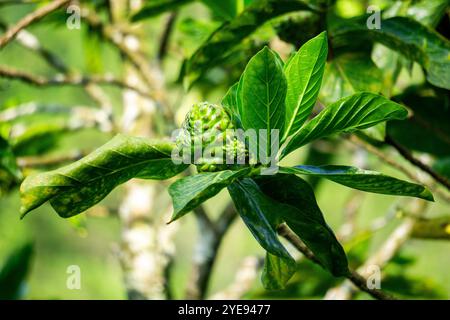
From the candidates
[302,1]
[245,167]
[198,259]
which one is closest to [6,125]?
[198,259]

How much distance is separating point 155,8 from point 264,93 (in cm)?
52

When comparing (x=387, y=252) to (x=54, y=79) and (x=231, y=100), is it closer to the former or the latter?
(x=231, y=100)

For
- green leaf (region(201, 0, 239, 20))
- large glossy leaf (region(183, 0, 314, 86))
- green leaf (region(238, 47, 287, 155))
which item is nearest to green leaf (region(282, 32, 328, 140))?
green leaf (region(238, 47, 287, 155))

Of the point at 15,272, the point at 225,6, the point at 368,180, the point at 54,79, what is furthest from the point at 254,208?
the point at 15,272

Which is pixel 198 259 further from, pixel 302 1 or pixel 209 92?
pixel 302 1

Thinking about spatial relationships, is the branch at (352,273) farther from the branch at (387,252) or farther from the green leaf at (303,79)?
the branch at (387,252)

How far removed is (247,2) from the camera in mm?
911

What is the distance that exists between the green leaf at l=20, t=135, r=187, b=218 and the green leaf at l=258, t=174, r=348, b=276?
0.34 feet

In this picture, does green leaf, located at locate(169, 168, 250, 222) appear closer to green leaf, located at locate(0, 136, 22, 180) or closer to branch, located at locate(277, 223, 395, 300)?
branch, located at locate(277, 223, 395, 300)

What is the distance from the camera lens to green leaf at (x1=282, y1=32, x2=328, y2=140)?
1.86 feet

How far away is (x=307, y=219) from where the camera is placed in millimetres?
602

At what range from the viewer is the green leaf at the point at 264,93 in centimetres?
56

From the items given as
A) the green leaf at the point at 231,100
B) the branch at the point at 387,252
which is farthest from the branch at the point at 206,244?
the green leaf at the point at 231,100
